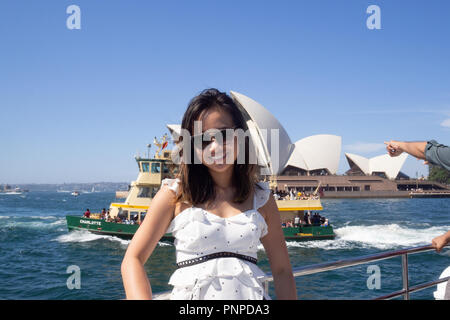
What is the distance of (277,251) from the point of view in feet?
4.19

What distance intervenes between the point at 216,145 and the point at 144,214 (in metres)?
18.2

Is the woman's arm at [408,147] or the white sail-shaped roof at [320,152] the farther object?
the white sail-shaped roof at [320,152]

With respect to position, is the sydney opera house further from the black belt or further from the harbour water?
the black belt

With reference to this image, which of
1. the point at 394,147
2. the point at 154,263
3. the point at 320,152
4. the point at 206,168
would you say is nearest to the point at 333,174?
the point at 320,152

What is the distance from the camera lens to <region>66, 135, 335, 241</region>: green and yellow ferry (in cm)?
1769

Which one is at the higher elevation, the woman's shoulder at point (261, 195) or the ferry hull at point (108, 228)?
the woman's shoulder at point (261, 195)

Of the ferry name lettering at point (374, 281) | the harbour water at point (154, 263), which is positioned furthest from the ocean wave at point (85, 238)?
the ferry name lettering at point (374, 281)

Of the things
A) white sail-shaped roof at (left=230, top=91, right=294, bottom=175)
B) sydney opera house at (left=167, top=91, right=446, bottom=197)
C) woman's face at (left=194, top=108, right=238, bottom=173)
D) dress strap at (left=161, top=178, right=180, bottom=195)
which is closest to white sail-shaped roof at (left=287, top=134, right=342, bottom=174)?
sydney opera house at (left=167, top=91, right=446, bottom=197)

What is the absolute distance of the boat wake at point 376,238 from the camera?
16844 mm

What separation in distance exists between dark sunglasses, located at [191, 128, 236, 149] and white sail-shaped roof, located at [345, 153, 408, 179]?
228ft

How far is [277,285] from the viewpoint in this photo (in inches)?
49.8

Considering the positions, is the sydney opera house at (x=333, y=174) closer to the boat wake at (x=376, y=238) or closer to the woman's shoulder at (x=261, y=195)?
the boat wake at (x=376, y=238)

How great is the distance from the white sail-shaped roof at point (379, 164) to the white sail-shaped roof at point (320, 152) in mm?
7780

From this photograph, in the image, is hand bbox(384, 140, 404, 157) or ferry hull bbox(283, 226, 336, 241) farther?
ferry hull bbox(283, 226, 336, 241)
